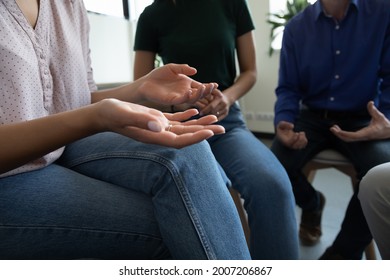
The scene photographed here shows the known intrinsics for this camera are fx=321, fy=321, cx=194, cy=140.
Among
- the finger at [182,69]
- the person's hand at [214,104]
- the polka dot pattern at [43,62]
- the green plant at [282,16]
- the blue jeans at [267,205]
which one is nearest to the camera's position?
the polka dot pattern at [43,62]

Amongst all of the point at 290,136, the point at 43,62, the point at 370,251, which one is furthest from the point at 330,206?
the point at 43,62

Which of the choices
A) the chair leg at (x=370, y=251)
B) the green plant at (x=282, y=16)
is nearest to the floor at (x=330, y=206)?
the chair leg at (x=370, y=251)

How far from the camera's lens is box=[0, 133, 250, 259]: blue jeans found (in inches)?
20.6

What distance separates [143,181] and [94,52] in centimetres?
228

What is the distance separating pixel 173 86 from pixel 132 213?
0.32 m

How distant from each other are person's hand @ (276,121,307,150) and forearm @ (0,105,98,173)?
0.73m

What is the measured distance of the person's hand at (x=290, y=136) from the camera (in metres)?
1.05

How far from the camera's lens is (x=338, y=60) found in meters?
1.16

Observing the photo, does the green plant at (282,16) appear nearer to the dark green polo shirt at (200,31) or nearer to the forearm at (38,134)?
the dark green polo shirt at (200,31)

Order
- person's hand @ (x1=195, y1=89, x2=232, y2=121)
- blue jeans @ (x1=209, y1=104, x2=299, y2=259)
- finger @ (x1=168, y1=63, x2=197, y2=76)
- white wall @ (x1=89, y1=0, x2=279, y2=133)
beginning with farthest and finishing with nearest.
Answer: white wall @ (x1=89, y1=0, x2=279, y2=133), person's hand @ (x1=195, y1=89, x2=232, y2=121), blue jeans @ (x1=209, y1=104, x2=299, y2=259), finger @ (x1=168, y1=63, x2=197, y2=76)

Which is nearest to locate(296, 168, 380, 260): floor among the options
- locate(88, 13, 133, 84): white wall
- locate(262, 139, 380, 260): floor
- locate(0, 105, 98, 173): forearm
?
locate(262, 139, 380, 260): floor

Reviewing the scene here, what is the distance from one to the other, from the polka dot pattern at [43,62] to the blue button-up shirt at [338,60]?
2.45ft

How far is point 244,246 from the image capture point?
560 mm

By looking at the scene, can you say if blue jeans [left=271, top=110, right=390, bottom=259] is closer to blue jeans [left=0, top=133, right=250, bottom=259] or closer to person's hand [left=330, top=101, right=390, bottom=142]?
person's hand [left=330, top=101, right=390, bottom=142]
